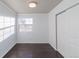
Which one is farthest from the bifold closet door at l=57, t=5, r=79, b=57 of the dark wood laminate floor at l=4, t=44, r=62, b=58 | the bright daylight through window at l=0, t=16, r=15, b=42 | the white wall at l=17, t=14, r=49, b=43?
the white wall at l=17, t=14, r=49, b=43

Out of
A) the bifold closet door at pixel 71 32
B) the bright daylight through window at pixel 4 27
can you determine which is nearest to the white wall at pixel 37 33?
the bright daylight through window at pixel 4 27

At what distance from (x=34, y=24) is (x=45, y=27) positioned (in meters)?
0.92

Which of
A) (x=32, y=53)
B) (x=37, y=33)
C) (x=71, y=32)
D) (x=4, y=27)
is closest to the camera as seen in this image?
(x=71, y=32)

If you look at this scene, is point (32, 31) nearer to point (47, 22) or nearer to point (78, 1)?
point (47, 22)

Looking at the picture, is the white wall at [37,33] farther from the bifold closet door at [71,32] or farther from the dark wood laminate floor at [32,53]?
the bifold closet door at [71,32]

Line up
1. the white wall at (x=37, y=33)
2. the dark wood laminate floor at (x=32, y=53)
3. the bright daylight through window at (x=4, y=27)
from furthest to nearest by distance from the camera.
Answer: the white wall at (x=37, y=33) → the dark wood laminate floor at (x=32, y=53) → the bright daylight through window at (x=4, y=27)

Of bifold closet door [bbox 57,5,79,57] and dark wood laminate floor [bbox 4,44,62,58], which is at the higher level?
bifold closet door [bbox 57,5,79,57]

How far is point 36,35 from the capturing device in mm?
7312

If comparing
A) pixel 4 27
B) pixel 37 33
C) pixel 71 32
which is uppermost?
pixel 4 27

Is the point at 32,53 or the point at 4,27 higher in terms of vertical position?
the point at 4,27

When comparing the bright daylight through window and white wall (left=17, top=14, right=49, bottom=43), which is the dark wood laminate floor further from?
white wall (left=17, top=14, right=49, bottom=43)

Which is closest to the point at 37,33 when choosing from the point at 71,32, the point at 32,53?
the point at 32,53

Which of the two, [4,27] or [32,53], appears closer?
[4,27]

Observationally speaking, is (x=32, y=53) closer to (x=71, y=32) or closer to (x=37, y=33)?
(x=71, y=32)
